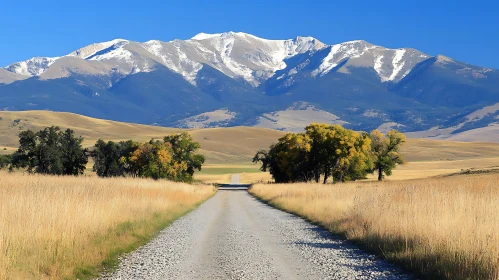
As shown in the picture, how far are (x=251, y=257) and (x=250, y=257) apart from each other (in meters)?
0.03

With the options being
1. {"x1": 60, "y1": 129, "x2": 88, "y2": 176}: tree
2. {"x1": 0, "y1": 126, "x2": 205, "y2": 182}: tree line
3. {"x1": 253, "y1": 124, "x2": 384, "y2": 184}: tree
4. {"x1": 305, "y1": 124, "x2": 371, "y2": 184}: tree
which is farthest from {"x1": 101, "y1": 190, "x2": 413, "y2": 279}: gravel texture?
{"x1": 253, "y1": 124, "x2": 384, "y2": 184}: tree

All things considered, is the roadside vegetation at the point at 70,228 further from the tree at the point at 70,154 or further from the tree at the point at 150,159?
the tree at the point at 150,159

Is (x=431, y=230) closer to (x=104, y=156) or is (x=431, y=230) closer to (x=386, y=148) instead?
(x=104, y=156)

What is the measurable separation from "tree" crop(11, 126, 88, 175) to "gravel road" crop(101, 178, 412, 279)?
48139 millimetres

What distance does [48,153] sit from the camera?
66062 millimetres

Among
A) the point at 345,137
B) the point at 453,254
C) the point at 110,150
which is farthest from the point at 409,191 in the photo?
the point at 110,150

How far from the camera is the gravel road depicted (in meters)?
13.0

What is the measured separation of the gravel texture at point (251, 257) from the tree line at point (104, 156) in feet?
A: 149

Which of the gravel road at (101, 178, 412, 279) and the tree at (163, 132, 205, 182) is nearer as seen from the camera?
the gravel road at (101, 178, 412, 279)

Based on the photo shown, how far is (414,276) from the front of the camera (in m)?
12.7


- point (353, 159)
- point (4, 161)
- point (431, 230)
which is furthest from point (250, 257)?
point (4, 161)

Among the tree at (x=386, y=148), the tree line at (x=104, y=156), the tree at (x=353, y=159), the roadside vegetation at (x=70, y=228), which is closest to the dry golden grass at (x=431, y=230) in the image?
the roadside vegetation at (x=70, y=228)

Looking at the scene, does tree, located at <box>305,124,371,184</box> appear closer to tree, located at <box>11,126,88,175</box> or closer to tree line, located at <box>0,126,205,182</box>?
tree line, located at <box>0,126,205,182</box>

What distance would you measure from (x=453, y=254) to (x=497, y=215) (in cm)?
367
